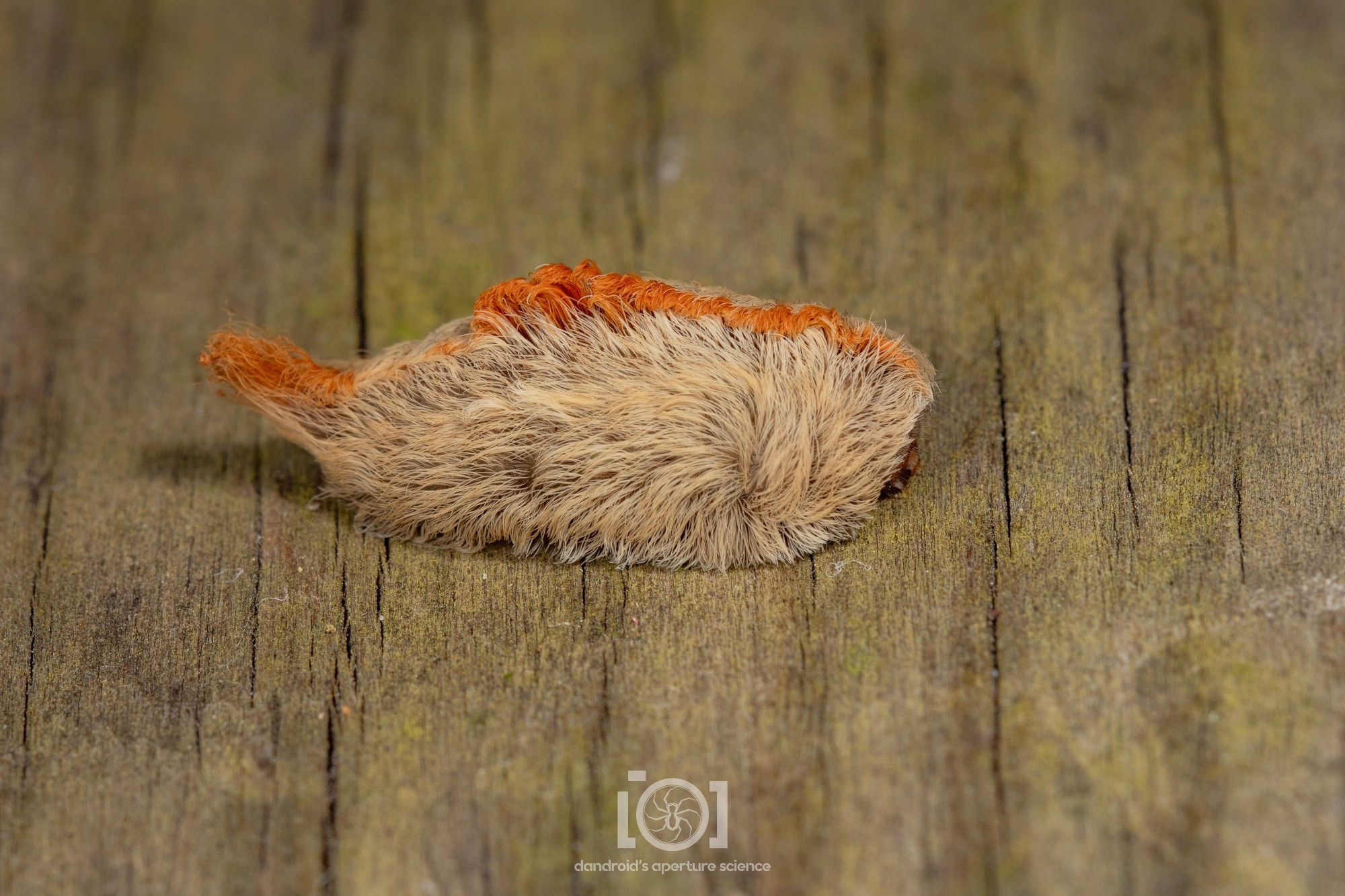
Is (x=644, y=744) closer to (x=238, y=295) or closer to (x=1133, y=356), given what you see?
(x=1133, y=356)

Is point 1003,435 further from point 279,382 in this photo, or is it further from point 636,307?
point 279,382

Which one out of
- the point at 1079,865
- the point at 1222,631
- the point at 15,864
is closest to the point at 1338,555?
the point at 1222,631

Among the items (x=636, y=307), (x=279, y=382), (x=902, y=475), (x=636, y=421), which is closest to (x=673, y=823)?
(x=636, y=421)

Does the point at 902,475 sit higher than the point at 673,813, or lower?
higher

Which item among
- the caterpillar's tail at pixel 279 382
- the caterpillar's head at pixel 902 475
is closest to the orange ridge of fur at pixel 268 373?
the caterpillar's tail at pixel 279 382

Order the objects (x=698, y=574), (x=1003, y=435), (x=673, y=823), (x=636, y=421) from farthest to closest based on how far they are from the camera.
Result: (x=1003, y=435) → (x=698, y=574) → (x=636, y=421) → (x=673, y=823)
